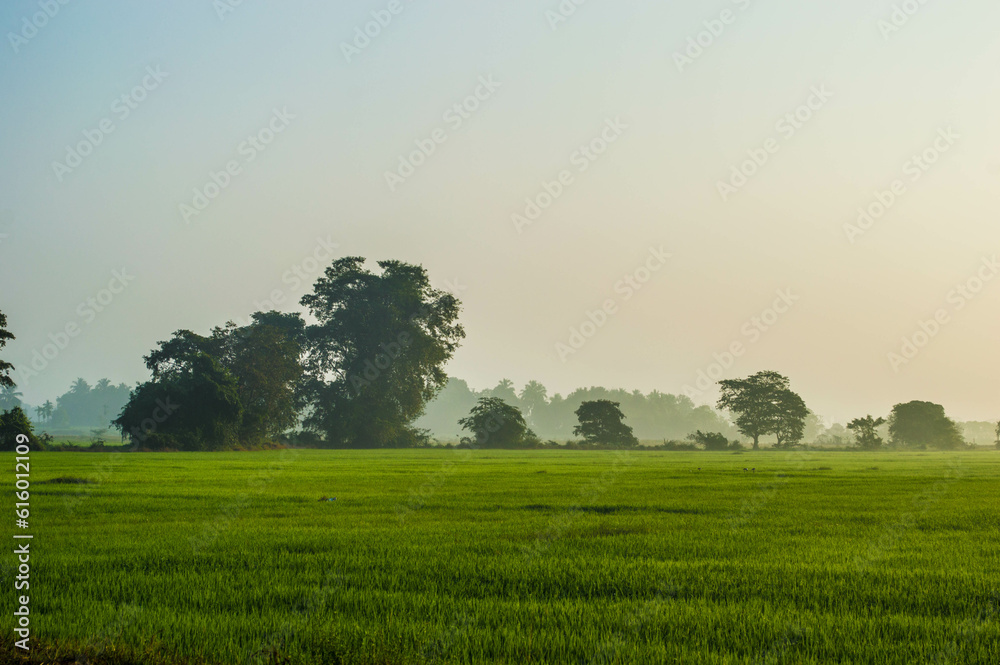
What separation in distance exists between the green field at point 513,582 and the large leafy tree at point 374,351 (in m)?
53.4

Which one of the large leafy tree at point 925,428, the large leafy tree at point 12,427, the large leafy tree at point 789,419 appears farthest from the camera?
the large leafy tree at point 925,428

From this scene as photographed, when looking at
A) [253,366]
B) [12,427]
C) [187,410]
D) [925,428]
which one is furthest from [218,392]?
[925,428]

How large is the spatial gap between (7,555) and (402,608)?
5029 mm

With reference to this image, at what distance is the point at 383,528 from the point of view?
33.2 feet

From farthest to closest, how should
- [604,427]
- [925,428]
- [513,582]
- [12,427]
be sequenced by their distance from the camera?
[925,428] < [604,427] < [12,427] < [513,582]

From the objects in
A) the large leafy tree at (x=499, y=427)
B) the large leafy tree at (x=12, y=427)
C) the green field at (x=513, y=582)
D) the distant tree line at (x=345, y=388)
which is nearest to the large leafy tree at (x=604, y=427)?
the distant tree line at (x=345, y=388)

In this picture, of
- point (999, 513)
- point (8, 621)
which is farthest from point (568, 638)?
point (999, 513)

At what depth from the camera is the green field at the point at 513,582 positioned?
4.70 meters

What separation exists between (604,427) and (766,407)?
22.2 m

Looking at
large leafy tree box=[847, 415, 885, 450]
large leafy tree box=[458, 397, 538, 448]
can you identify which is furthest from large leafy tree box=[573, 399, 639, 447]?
large leafy tree box=[847, 415, 885, 450]

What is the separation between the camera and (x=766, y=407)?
3332 inches

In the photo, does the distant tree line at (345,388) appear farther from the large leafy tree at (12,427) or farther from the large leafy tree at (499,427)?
the large leafy tree at (12,427)

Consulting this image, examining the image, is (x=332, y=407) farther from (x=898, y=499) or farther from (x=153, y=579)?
(x=153, y=579)

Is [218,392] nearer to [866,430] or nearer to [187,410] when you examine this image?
[187,410]
